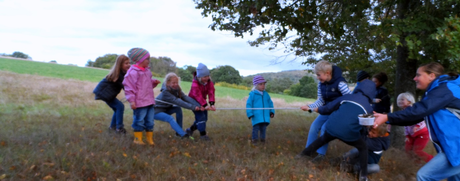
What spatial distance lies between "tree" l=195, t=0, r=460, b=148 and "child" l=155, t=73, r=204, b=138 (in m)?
1.96

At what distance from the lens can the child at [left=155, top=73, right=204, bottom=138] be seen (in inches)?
266

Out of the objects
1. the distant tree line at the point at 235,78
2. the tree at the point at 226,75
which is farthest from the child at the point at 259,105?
the tree at the point at 226,75

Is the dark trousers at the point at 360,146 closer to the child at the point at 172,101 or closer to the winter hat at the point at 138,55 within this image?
the child at the point at 172,101

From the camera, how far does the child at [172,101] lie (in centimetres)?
677

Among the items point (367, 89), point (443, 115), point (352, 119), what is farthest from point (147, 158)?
point (443, 115)

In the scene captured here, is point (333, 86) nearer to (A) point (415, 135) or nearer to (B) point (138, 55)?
(A) point (415, 135)

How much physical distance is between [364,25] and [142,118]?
485 cm

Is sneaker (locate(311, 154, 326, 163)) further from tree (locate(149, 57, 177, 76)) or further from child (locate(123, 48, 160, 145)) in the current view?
tree (locate(149, 57, 177, 76))

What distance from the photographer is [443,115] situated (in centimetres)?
363

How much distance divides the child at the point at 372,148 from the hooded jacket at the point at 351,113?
0.31 metres

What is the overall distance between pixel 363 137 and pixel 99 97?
16.6 feet

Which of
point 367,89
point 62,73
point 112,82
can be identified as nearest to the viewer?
point 367,89

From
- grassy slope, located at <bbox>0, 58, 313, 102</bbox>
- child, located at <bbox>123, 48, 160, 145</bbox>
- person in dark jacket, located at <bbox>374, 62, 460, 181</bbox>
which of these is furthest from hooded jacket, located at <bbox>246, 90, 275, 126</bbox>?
grassy slope, located at <bbox>0, 58, 313, 102</bbox>

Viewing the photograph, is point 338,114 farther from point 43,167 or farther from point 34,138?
point 34,138
